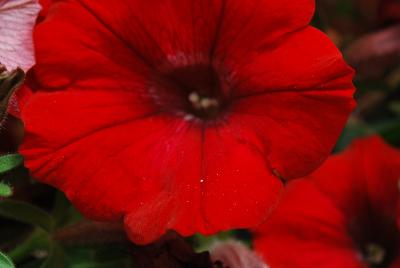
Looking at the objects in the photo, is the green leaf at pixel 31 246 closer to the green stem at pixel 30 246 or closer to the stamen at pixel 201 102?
the green stem at pixel 30 246

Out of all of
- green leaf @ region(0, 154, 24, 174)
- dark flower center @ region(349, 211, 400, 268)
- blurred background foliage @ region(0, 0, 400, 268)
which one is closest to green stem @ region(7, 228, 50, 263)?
blurred background foliage @ region(0, 0, 400, 268)

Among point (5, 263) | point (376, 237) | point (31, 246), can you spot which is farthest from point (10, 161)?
point (376, 237)

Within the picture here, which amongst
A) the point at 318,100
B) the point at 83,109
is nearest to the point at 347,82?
the point at 318,100

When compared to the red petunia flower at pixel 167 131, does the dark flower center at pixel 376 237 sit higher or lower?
lower

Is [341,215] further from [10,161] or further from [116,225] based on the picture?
Result: [10,161]

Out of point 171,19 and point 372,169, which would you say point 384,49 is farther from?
point 171,19

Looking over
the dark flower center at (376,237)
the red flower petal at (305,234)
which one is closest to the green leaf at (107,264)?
the red flower petal at (305,234)

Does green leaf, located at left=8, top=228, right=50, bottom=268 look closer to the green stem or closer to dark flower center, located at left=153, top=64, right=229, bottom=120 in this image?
the green stem
